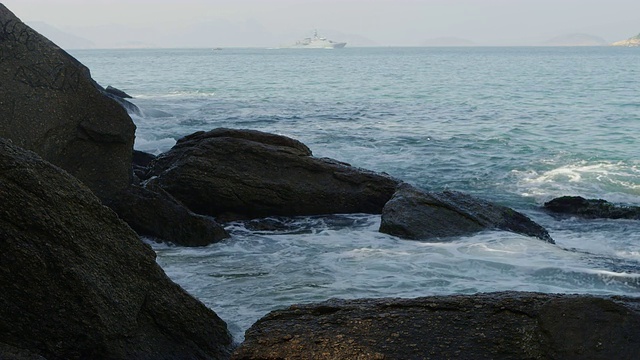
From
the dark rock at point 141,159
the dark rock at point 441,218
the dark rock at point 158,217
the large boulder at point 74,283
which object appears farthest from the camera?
the dark rock at point 141,159

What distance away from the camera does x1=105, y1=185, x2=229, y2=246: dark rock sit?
Result: 29.5ft

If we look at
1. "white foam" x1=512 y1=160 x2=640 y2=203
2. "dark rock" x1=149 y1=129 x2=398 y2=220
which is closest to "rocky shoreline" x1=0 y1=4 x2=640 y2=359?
"dark rock" x1=149 y1=129 x2=398 y2=220

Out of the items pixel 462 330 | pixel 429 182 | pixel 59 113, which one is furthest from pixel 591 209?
pixel 462 330

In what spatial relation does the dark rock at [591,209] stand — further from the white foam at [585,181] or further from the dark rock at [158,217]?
the dark rock at [158,217]

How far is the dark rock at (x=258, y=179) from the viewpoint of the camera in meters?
10.4

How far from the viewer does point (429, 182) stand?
51.4ft

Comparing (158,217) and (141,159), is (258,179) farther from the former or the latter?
(141,159)

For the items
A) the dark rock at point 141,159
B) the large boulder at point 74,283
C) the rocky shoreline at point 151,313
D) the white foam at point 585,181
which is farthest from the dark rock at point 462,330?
the white foam at point 585,181

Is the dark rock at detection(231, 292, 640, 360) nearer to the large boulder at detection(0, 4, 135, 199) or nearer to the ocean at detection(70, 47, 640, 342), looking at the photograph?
the ocean at detection(70, 47, 640, 342)

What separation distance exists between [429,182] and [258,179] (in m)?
5.88

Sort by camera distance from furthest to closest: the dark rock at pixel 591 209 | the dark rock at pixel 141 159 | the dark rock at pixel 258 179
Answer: the dark rock at pixel 141 159, the dark rock at pixel 591 209, the dark rock at pixel 258 179

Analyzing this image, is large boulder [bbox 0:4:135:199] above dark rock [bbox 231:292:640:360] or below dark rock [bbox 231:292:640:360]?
above

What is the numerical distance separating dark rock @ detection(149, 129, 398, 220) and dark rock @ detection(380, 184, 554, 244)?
69 cm

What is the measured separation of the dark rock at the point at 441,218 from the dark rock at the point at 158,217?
2.30 meters
